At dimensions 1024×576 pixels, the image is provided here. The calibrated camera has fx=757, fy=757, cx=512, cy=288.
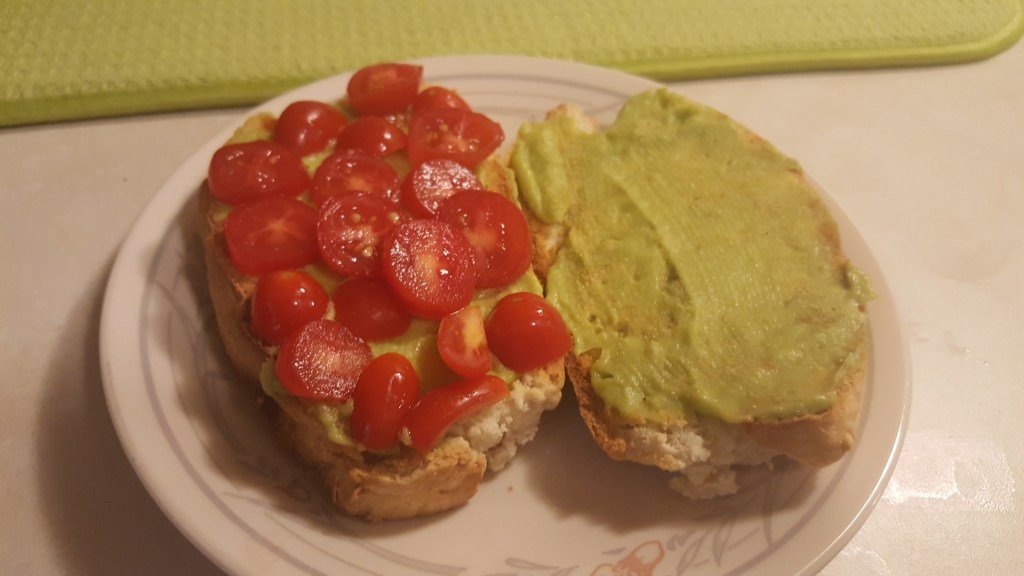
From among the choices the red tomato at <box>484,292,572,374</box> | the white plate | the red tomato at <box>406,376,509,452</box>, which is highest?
the red tomato at <box>484,292,572,374</box>

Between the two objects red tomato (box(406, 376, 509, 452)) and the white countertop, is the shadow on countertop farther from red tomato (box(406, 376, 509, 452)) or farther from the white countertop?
red tomato (box(406, 376, 509, 452))

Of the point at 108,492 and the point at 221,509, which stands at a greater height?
the point at 221,509

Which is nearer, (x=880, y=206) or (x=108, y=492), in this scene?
(x=108, y=492)

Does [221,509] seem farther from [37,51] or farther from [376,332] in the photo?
[37,51]

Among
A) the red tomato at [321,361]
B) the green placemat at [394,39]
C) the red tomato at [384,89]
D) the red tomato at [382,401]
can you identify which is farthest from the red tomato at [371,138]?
the green placemat at [394,39]

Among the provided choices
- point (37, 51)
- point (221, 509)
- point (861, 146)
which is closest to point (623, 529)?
point (221, 509)

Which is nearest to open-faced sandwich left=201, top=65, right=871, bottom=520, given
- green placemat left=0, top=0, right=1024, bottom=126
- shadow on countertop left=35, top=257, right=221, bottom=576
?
shadow on countertop left=35, top=257, right=221, bottom=576

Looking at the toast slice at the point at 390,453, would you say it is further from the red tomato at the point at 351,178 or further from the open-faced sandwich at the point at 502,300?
the red tomato at the point at 351,178
